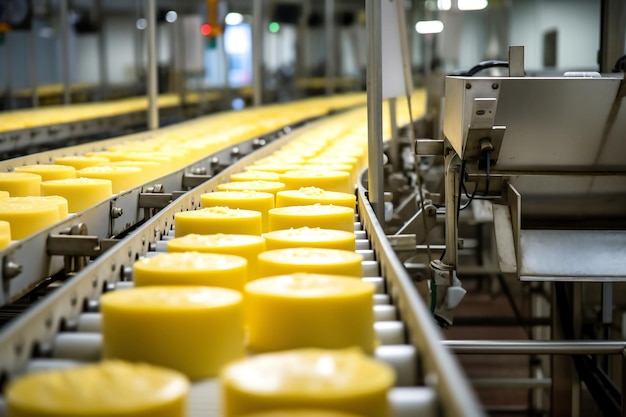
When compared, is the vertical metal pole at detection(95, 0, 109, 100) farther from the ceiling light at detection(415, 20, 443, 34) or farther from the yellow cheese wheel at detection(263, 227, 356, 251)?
the yellow cheese wheel at detection(263, 227, 356, 251)

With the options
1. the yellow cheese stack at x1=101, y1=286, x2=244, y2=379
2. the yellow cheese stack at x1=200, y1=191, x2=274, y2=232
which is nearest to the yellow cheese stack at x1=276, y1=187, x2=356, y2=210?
the yellow cheese stack at x1=200, y1=191, x2=274, y2=232

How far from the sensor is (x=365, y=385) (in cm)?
92

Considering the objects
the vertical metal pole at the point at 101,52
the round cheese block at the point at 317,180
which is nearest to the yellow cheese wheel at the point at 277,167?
the round cheese block at the point at 317,180

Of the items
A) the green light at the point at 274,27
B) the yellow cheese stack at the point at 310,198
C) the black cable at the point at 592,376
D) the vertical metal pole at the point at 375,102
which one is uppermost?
the green light at the point at 274,27

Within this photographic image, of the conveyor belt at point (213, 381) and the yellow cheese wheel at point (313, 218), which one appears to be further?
the yellow cheese wheel at point (313, 218)

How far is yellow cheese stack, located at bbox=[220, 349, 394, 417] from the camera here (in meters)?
0.89

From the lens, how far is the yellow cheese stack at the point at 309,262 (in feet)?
4.69

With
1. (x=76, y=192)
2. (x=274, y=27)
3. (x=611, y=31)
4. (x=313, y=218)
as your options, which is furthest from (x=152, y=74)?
(x=274, y=27)

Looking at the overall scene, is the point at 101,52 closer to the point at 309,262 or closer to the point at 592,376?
the point at 592,376

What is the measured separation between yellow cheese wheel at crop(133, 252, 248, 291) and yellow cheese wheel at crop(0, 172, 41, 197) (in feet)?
3.84

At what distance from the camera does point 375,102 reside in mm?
2254

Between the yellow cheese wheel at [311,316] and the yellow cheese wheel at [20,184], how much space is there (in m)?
1.42

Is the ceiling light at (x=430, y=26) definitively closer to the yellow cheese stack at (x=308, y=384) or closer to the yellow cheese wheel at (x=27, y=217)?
the yellow cheese wheel at (x=27, y=217)

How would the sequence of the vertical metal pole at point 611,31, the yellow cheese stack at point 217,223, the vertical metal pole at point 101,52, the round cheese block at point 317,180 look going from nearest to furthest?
1. the yellow cheese stack at point 217,223
2. the round cheese block at point 317,180
3. the vertical metal pole at point 611,31
4. the vertical metal pole at point 101,52
